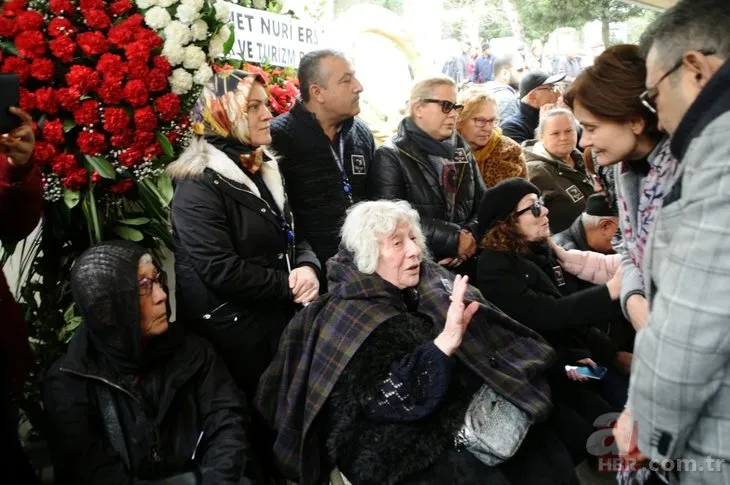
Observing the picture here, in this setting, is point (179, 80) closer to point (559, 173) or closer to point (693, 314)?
point (693, 314)

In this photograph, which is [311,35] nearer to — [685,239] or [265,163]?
[265,163]

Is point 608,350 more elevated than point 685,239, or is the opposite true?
point 685,239

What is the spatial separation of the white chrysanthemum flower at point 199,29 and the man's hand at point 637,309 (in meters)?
1.71

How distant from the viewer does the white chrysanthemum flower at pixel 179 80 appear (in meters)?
2.30

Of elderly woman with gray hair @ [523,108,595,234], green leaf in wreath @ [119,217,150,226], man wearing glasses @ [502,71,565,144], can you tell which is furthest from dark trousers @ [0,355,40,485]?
man wearing glasses @ [502,71,565,144]

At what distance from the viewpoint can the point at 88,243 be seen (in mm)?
2467

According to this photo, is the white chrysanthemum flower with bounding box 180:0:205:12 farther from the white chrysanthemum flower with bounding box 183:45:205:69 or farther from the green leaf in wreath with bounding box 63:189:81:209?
the green leaf in wreath with bounding box 63:189:81:209

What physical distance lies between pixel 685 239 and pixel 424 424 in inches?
48.1

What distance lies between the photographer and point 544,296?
8.98 ft

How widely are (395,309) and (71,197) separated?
3.97ft

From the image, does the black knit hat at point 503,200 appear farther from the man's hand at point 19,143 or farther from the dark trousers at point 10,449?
the dark trousers at point 10,449

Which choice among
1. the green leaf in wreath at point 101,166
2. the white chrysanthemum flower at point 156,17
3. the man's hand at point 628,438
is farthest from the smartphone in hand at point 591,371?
the white chrysanthemum flower at point 156,17

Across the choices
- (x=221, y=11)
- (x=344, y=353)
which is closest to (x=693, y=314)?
(x=344, y=353)

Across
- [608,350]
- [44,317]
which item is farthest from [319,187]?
[608,350]
